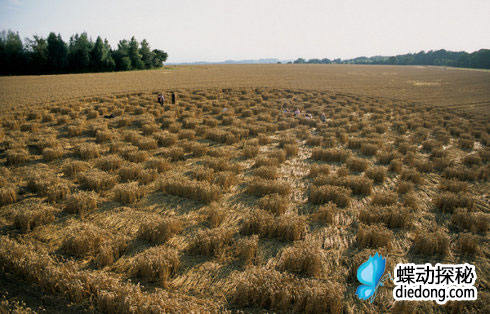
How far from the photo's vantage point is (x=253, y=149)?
34.1ft

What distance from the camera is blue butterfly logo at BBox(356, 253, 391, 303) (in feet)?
13.2

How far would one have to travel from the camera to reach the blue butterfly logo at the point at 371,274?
4031mm

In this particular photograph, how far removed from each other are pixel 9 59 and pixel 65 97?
39.8 metres

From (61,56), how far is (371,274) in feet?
211

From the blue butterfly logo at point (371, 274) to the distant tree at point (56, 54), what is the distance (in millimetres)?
62517

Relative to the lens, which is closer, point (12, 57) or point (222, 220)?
point (222, 220)

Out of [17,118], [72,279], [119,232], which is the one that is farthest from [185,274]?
[17,118]

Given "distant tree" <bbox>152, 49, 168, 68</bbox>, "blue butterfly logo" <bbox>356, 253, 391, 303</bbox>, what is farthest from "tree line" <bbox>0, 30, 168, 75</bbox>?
"blue butterfly logo" <bbox>356, 253, 391, 303</bbox>

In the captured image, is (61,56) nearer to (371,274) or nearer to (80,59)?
(80,59)

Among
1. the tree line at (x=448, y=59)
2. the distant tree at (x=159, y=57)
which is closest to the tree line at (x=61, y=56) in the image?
the distant tree at (x=159, y=57)

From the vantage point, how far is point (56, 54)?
49875 mm

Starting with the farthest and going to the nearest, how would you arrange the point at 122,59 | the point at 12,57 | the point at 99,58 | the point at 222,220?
the point at 122,59
the point at 99,58
the point at 12,57
the point at 222,220

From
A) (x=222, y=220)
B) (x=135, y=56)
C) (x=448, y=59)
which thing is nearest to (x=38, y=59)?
(x=135, y=56)

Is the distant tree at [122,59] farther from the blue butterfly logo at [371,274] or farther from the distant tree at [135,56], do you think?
the blue butterfly logo at [371,274]
